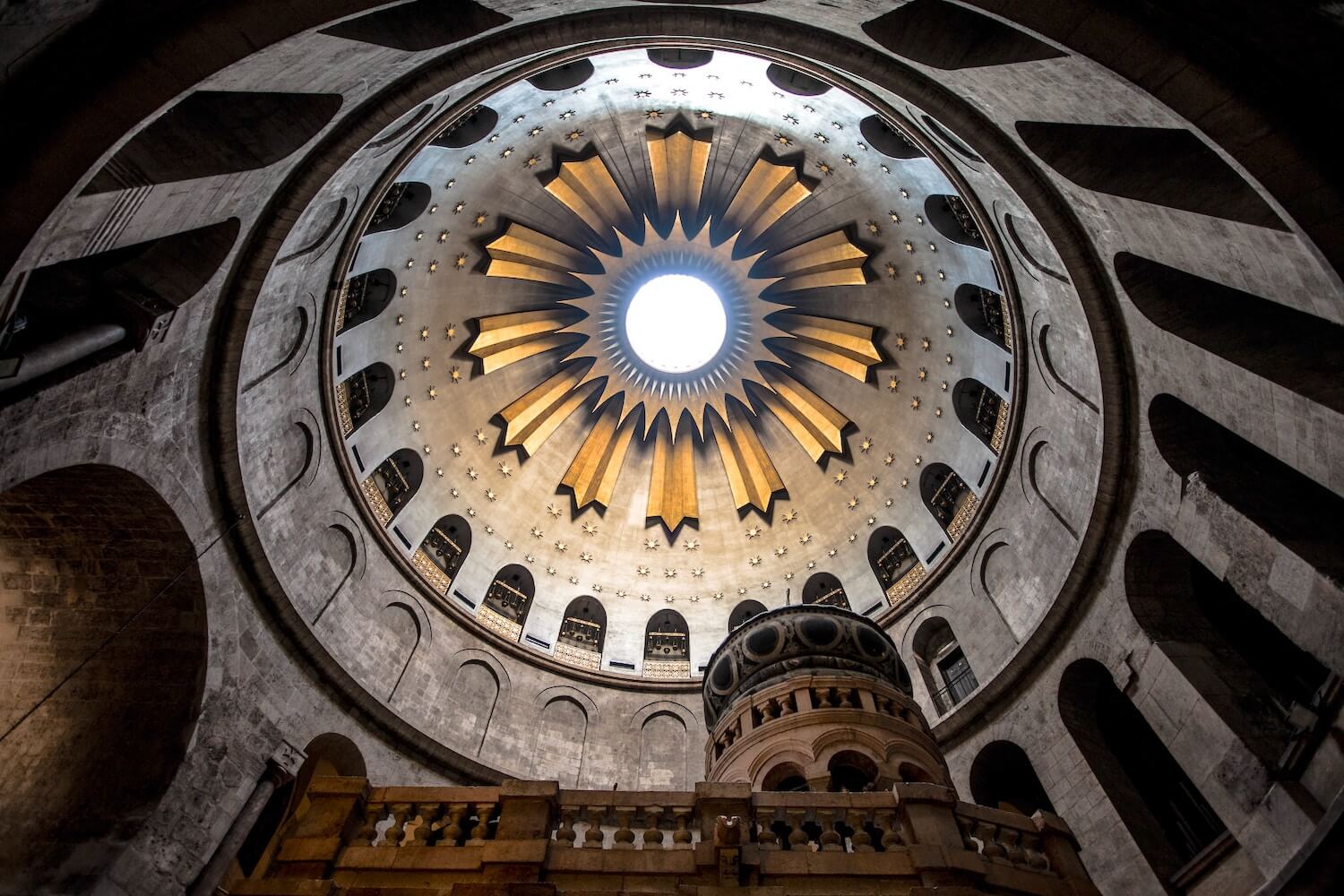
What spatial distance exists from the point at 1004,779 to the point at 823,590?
25.8 ft

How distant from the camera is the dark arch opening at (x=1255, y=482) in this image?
34.3 feet

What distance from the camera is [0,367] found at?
26.9 feet

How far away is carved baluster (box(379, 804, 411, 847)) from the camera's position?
7.35 m

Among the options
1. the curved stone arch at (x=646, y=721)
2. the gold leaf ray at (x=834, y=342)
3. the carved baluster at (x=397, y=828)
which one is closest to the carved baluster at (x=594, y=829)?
the carved baluster at (x=397, y=828)

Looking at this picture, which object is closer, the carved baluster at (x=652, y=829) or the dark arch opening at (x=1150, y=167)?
the carved baluster at (x=652, y=829)

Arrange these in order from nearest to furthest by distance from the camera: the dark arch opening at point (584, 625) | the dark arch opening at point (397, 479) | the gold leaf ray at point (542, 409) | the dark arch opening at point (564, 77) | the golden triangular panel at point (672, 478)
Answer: the dark arch opening at point (564, 77)
the dark arch opening at point (397, 479)
the dark arch opening at point (584, 625)
the gold leaf ray at point (542, 409)
the golden triangular panel at point (672, 478)

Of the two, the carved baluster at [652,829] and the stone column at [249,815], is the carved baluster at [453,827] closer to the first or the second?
the carved baluster at [652,829]

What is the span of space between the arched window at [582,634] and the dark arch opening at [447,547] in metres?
3.43

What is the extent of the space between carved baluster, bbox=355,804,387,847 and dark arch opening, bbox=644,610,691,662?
15045mm

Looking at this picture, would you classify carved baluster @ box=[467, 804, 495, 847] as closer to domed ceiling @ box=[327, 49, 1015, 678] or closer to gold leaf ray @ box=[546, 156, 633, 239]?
domed ceiling @ box=[327, 49, 1015, 678]

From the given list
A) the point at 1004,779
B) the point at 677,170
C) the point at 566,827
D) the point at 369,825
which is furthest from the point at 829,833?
the point at 677,170

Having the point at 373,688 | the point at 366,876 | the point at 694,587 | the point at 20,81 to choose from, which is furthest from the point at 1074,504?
the point at 20,81

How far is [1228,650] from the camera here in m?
12.5

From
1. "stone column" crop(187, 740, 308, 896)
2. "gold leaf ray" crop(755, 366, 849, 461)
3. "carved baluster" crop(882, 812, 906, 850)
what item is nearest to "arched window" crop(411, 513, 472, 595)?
"stone column" crop(187, 740, 308, 896)
